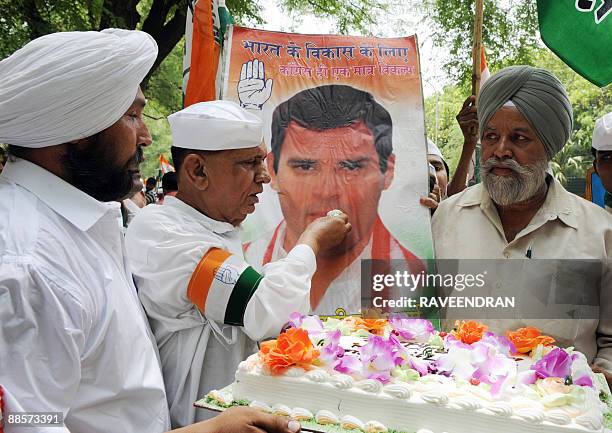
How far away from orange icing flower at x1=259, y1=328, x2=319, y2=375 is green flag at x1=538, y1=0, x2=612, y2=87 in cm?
205

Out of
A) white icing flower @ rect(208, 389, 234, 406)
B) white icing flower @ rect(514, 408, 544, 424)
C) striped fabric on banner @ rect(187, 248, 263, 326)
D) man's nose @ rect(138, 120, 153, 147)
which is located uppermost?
man's nose @ rect(138, 120, 153, 147)

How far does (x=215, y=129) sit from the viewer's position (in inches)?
92.7

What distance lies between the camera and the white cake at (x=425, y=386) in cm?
174

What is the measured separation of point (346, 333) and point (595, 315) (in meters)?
1.11

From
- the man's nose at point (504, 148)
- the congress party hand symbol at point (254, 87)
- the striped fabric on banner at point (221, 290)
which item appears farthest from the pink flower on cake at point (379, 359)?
the congress party hand symbol at point (254, 87)

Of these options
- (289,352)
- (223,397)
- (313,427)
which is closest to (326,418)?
(313,427)

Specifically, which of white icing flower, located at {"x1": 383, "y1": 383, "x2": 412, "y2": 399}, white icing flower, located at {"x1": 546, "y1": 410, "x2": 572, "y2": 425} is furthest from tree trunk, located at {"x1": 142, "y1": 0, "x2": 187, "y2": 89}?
white icing flower, located at {"x1": 546, "y1": 410, "x2": 572, "y2": 425}

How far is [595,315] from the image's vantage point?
2.55 meters

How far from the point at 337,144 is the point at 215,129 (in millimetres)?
1107

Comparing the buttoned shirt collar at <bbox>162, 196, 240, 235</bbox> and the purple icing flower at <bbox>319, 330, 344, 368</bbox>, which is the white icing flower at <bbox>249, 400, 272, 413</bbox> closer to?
the purple icing flower at <bbox>319, 330, 344, 368</bbox>

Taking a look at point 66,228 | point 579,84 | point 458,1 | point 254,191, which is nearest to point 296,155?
point 254,191

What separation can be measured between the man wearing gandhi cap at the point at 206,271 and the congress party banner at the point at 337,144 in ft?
2.69

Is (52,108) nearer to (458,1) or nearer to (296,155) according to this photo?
(296,155)

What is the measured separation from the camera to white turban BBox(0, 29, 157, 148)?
1.48 m
